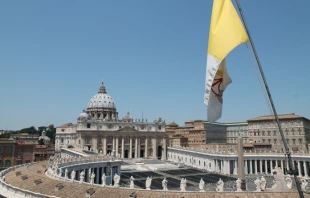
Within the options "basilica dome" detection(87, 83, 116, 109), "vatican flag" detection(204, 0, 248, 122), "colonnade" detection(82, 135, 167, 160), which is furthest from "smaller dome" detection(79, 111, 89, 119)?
"vatican flag" detection(204, 0, 248, 122)

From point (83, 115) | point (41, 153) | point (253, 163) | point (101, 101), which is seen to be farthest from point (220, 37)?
point (101, 101)

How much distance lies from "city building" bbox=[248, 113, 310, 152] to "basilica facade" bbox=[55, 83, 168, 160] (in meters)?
33.9

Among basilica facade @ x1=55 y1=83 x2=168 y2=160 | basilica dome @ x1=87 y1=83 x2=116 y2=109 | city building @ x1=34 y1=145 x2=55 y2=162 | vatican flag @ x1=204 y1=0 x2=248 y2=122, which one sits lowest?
city building @ x1=34 y1=145 x2=55 y2=162

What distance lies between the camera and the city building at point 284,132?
7219 cm

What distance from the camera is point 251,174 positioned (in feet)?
205

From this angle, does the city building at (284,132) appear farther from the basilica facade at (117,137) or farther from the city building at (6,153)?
the city building at (6,153)

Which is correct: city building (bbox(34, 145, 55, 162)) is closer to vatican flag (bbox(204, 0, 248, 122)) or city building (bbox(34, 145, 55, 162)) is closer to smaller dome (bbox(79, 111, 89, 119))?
smaller dome (bbox(79, 111, 89, 119))

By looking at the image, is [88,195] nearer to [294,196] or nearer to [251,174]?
[294,196]

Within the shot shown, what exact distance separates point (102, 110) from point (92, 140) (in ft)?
76.4

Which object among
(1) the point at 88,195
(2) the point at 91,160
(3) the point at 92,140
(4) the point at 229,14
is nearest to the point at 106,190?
(1) the point at 88,195

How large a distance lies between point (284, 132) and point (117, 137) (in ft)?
173

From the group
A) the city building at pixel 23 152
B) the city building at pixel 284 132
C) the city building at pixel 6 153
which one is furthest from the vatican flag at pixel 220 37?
the city building at pixel 23 152

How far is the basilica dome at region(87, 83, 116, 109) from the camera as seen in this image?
11425cm

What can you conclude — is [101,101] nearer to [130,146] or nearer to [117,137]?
[117,137]
